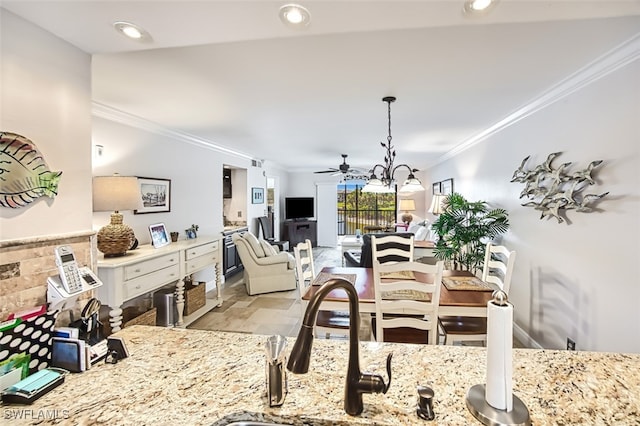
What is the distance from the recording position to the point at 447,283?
2.47 m

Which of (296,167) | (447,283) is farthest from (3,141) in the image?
(296,167)

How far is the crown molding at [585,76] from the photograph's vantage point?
1898 mm

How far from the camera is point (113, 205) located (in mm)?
2736

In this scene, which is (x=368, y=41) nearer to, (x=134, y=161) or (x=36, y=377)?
(x=36, y=377)

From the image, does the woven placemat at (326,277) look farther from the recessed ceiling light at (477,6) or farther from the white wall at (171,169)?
the white wall at (171,169)

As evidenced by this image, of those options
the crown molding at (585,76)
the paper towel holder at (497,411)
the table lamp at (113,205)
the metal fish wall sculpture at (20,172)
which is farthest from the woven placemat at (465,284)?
the table lamp at (113,205)

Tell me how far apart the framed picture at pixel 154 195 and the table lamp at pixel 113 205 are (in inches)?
27.9

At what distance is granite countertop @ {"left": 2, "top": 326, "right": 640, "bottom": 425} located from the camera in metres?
0.80

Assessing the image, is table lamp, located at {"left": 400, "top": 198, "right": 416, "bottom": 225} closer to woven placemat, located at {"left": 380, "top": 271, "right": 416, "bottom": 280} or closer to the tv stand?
the tv stand

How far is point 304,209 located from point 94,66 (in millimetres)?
7088

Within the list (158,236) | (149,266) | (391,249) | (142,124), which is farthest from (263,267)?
(142,124)

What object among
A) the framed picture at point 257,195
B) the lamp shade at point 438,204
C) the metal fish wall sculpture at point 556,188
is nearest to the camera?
the metal fish wall sculpture at point 556,188

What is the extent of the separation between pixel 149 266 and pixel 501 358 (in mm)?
2981

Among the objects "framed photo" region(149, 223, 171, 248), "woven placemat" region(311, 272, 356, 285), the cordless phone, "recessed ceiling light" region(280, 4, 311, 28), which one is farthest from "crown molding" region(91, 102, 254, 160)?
"woven placemat" region(311, 272, 356, 285)
